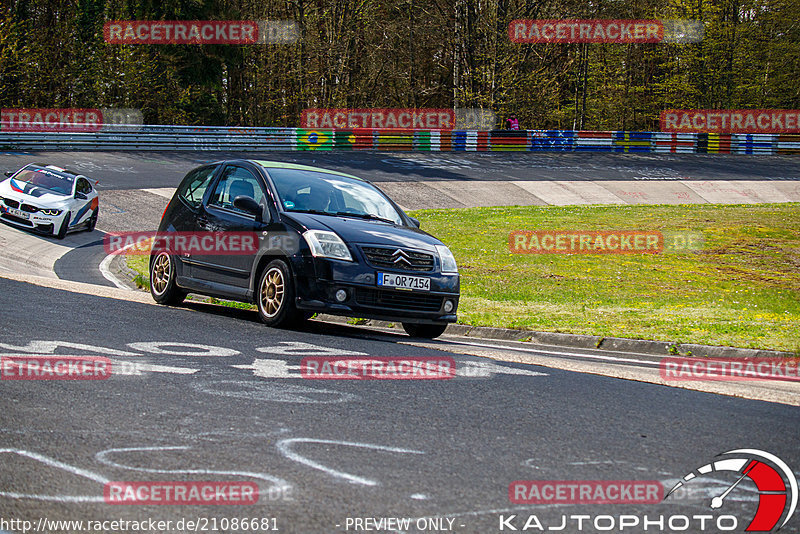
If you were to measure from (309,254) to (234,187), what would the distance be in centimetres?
204

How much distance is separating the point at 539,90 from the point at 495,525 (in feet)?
162

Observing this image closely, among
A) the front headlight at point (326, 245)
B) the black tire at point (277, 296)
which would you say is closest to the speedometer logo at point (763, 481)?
the front headlight at point (326, 245)

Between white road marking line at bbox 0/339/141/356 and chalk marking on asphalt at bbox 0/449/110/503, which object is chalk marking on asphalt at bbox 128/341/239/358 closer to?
white road marking line at bbox 0/339/141/356

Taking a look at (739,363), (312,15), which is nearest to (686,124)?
(312,15)

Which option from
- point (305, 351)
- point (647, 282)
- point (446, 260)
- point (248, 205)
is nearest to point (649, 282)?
point (647, 282)

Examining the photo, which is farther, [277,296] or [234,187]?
[234,187]

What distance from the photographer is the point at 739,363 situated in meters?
9.25

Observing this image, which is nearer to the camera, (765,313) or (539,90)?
(765,313)

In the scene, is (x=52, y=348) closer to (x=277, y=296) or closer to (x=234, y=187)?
(x=277, y=296)

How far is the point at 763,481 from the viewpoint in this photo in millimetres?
4160

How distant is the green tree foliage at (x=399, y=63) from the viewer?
4706cm

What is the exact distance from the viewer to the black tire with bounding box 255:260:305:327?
9.11 meters

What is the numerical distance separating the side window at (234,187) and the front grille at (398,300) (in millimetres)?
1935

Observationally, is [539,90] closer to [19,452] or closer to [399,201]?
[399,201]
